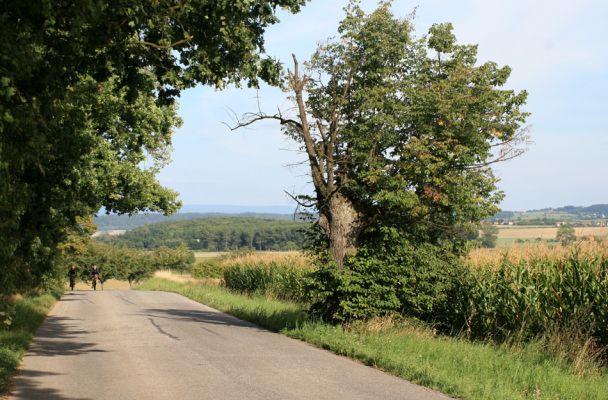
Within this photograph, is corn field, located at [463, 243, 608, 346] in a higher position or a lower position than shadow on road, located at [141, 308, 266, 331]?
higher

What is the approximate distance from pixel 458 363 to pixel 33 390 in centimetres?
689

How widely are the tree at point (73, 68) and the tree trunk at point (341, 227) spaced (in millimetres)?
5327

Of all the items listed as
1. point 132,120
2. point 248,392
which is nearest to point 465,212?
point 248,392

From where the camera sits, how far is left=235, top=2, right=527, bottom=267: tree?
16016 mm

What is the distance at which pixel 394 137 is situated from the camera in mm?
16062

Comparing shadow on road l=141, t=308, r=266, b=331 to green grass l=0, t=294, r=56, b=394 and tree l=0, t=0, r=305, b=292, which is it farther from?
tree l=0, t=0, r=305, b=292

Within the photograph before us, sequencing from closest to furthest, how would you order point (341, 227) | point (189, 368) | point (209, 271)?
point (189, 368) < point (341, 227) < point (209, 271)

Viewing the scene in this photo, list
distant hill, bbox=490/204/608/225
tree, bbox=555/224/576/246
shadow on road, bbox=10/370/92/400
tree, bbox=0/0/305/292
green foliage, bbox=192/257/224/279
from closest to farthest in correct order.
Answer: tree, bbox=0/0/305/292 < shadow on road, bbox=10/370/92/400 < tree, bbox=555/224/576/246 < distant hill, bbox=490/204/608/225 < green foliage, bbox=192/257/224/279

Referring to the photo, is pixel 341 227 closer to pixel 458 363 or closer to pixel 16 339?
pixel 458 363

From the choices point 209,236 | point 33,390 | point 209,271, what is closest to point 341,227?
point 33,390

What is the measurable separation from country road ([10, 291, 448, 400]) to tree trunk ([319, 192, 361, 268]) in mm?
2623

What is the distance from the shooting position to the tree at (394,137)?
16016 millimetres

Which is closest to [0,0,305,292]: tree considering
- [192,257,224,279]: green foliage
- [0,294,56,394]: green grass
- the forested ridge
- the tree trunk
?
[0,294,56,394]: green grass

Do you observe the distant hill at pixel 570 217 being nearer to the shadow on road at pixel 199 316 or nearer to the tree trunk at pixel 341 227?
the tree trunk at pixel 341 227
